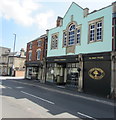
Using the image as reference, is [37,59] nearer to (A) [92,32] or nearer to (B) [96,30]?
(A) [92,32]

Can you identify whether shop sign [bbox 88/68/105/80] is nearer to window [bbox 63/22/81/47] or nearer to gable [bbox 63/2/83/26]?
window [bbox 63/22/81/47]

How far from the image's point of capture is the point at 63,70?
1983 cm

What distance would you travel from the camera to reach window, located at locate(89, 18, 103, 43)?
45.9ft

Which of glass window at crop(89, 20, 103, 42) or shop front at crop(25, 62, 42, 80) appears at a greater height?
glass window at crop(89, 20, 103, 42)

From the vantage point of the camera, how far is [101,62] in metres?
13.2

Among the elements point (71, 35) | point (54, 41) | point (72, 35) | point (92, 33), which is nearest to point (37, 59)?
point (54, 41)

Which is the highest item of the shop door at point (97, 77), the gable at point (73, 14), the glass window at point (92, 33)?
the gable at point (73, 14)

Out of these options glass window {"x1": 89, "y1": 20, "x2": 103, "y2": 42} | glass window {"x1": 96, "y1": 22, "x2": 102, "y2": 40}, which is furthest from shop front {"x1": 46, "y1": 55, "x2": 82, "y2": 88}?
glass window {"x1": 96, "y1": 22, "x2": 102, "y2": 40}

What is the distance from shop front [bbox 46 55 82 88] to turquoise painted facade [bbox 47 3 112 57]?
2.83ft

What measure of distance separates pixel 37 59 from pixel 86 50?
489 inches

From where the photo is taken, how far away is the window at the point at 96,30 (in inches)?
551

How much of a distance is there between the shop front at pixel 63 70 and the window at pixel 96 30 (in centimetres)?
293

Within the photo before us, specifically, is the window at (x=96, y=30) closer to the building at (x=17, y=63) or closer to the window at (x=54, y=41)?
the window at (x=54, y=41)

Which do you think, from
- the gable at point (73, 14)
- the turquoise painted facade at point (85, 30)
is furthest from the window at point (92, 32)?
the gable at point (73, 14)
